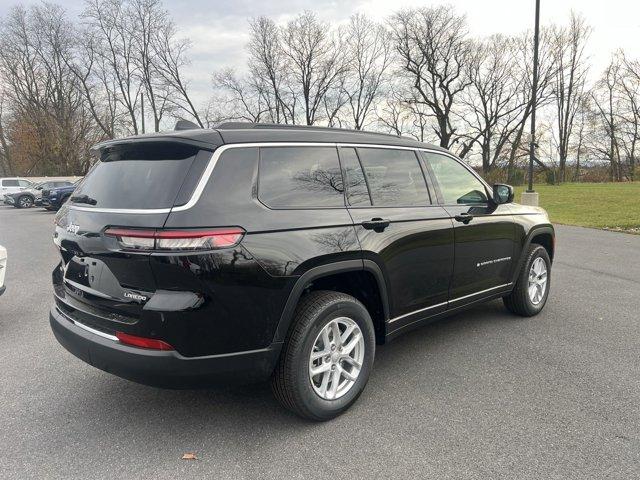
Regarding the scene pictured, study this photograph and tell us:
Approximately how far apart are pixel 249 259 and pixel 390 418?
4.62ft

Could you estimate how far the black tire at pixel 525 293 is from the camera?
4.69 metres

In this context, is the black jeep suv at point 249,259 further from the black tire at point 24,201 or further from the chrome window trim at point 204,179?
the black tire at point 24,201

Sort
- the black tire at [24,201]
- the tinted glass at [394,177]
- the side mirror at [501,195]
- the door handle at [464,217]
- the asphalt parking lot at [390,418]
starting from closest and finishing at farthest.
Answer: the asphalt parking lot at [390,418] < the tinted glass at [394,177] < the door handle at [464,217] < the side mirror at [501,195] < the black tire at [24,201]

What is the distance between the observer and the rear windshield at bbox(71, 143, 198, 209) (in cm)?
251

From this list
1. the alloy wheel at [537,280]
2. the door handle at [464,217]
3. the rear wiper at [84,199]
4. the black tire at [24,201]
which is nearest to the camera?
the rear wiper at [84,199]

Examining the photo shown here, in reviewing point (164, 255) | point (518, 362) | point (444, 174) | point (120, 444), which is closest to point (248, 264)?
point (164, 255)

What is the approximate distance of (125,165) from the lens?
2.84 metres

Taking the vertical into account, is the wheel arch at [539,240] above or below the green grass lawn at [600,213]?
above

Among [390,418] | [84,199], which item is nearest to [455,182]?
[390,418]

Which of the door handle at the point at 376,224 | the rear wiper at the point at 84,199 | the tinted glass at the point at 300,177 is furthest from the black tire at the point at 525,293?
the rear wiper at the point at 84,199

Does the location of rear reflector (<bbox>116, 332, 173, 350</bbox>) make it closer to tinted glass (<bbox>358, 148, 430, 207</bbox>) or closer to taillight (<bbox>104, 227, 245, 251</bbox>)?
taillight (<bbox>104, 227, 245, 251</bbox>)

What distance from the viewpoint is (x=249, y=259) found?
246cm

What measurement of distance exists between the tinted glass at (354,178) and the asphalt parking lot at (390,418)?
139 cm

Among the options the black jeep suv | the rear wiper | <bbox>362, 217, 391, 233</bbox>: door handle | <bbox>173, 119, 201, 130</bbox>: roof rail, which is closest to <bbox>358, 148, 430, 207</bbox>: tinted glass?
the black jeep suv
